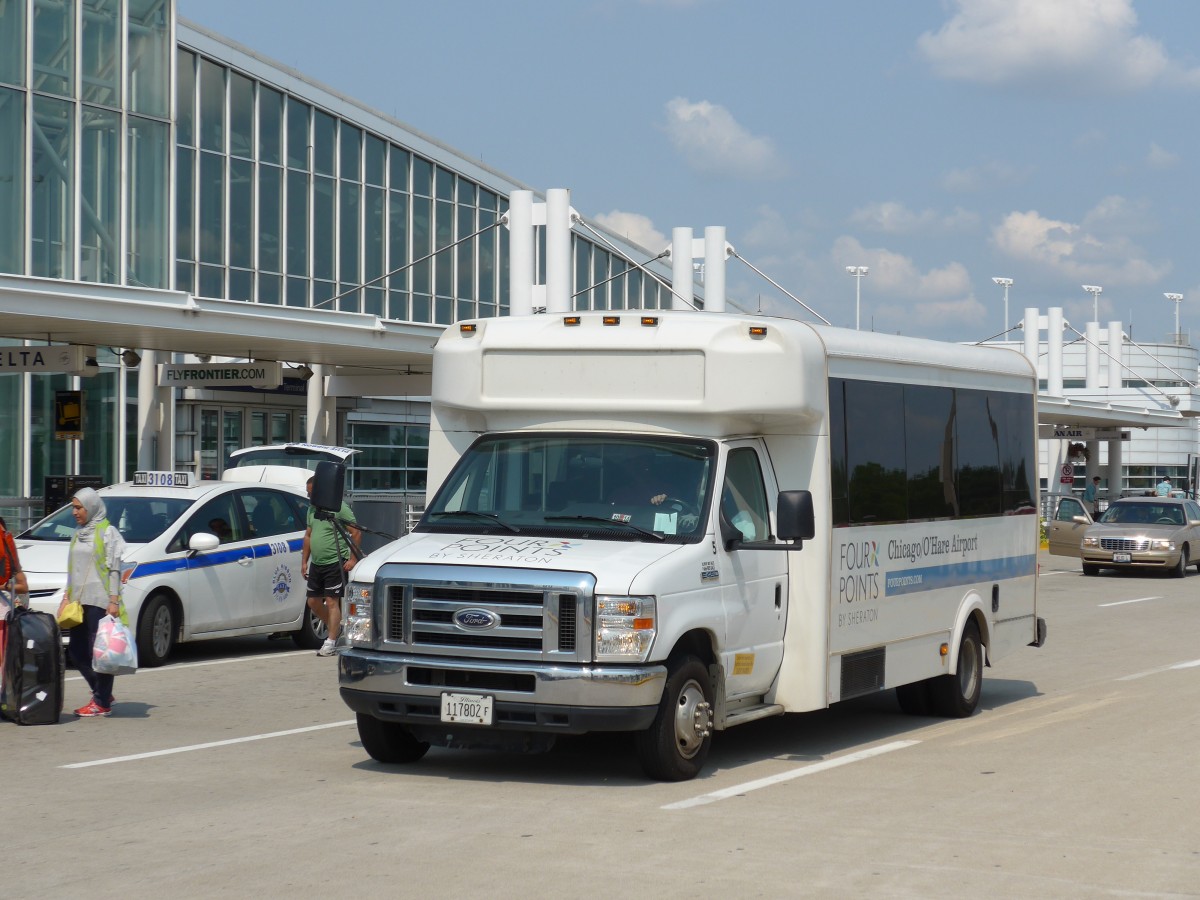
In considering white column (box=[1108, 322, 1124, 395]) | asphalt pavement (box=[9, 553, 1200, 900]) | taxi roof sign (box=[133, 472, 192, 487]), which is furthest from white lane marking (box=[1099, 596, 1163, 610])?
white column (box=[1108, 322, 1124, 395])

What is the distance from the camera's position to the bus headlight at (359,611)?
977 centimetres

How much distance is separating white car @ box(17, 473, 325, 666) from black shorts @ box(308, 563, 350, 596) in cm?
80

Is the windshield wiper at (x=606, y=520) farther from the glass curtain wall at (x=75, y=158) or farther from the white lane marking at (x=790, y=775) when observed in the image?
the glass curtain wall at (x=75, y=158)

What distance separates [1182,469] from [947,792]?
94.6 meters

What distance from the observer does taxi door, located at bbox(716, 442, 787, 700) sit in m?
10.2

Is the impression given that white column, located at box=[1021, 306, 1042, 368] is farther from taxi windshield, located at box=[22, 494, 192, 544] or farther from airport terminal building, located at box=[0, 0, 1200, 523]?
taxi windshield, located at box=[22, 494, 192, 544]

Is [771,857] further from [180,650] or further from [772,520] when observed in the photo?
[180,650]

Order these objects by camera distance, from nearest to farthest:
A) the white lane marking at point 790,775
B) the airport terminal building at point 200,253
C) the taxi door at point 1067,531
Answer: the white lane marking at point 790,775 → the airport terminal building at point 200,253 → the taxi door at point 1067,531

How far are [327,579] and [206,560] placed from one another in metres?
1.15

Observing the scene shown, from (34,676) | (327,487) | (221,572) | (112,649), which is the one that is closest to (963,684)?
(327,487)

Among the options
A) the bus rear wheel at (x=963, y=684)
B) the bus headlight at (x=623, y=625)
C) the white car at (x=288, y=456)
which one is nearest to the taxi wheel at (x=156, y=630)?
the bus rear wheel at (x=963, y=684)

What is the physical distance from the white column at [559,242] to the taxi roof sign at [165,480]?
2002cm

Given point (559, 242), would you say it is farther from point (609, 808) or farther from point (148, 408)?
point (609, 808)

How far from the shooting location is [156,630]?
16.1 m
